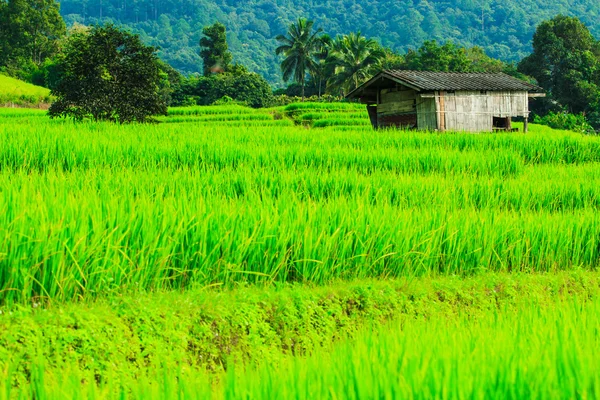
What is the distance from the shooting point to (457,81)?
69.4 ft

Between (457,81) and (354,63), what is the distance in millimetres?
28854

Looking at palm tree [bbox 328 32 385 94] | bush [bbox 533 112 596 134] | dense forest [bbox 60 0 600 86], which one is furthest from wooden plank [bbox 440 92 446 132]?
dense forest [bbox 60 0 600 86]

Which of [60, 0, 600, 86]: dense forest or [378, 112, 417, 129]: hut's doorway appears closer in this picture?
[378, 112, 417, 129]: hut's doorway

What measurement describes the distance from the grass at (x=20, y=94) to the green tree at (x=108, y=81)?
21.4 m

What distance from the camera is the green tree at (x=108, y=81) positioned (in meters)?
18.1

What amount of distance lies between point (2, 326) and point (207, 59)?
209 ft

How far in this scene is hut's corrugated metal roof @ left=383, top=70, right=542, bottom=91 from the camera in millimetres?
19734

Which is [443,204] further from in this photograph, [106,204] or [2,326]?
[2,326]

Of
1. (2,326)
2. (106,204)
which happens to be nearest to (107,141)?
(106,204)

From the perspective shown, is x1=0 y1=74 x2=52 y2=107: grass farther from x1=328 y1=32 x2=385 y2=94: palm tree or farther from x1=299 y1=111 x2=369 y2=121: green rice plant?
x1=328 y1=32 x2=385 y2=94: palm tree

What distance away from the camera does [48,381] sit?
→ 297 cm

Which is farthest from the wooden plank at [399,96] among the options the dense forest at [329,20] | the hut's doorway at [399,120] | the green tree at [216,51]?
the dense forest at [329,20]

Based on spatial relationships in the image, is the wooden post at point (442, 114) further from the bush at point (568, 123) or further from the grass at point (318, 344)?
the bush at point (568, 123)

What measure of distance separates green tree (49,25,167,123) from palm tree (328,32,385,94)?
1234 inches
